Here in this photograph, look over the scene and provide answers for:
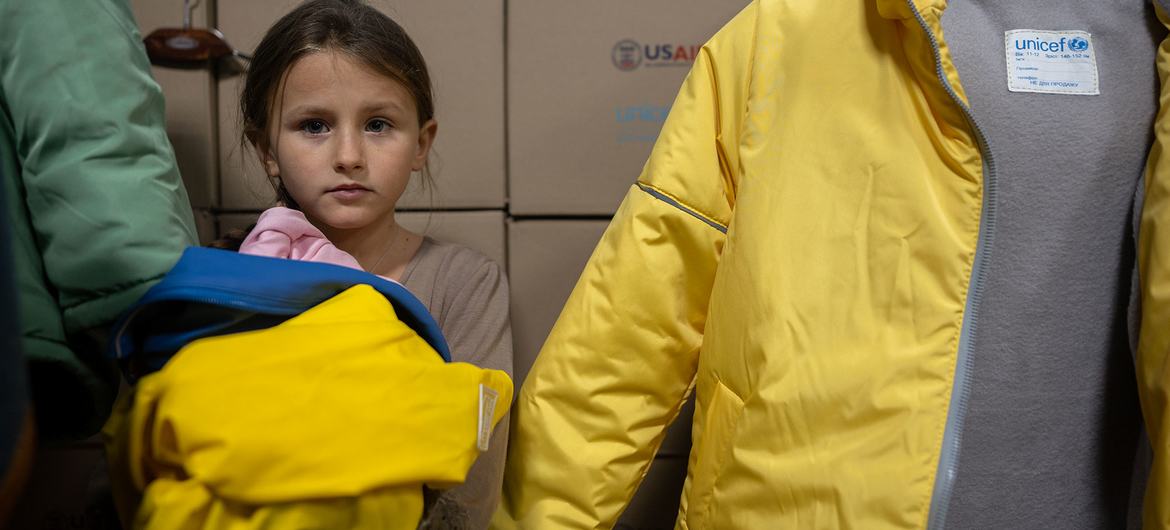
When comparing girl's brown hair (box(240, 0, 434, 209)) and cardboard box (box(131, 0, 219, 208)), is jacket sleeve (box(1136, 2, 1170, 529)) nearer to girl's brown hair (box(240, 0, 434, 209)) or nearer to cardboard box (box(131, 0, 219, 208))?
girl's brown hair (box(240, 0, 434, 209))

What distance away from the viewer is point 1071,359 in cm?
69

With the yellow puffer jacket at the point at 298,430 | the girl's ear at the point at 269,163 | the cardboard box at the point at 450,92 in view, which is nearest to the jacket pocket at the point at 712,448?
the yellow puffer jacket at the point at 298,430

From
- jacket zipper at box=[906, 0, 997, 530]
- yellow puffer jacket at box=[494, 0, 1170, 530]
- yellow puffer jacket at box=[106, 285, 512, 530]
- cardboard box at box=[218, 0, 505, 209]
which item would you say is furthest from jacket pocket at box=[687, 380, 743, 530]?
cardboard box at box=[218, 0, 505, 209]

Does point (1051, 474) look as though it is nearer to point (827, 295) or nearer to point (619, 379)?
point (827, 295)

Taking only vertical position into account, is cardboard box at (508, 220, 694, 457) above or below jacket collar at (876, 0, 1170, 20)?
below

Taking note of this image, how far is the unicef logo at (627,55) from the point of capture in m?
0.96

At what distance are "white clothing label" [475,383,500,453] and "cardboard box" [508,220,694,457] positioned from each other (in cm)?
38

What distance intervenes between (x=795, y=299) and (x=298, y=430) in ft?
1.36

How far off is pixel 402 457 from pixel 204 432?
0.36 ft

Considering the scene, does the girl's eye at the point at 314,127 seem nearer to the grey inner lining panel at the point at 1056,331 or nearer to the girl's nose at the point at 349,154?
the girl's nose at the point at 349,154

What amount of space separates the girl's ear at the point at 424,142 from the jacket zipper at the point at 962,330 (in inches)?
19.8

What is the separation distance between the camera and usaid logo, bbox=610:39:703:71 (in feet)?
3.17

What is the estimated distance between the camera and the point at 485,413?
577mm

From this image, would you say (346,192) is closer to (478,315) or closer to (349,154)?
(349,154)
